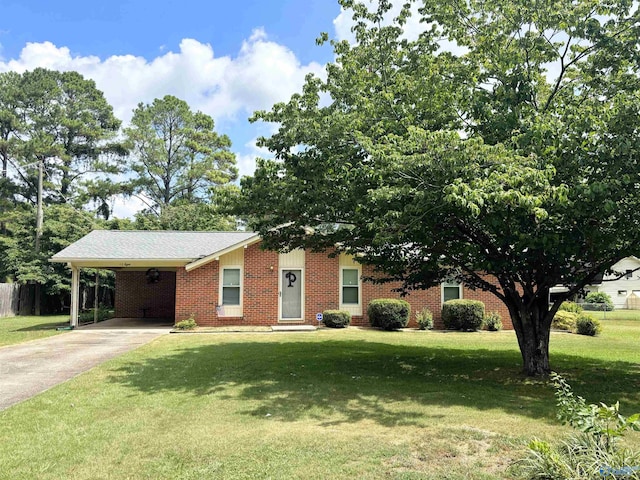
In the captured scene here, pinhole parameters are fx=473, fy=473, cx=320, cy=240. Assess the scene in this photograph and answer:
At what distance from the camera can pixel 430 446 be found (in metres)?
4.86

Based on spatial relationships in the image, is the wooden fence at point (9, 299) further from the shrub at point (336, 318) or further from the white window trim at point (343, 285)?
the white window trim at point (343, 285)

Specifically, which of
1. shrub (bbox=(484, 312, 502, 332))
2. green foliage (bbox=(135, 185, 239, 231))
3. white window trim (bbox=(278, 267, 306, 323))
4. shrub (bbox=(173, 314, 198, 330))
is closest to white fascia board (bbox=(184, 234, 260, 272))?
white window trim (bbox=(278, 267, 306, 323))

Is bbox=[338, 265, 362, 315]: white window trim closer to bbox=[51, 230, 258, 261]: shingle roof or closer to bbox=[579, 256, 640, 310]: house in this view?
bbox=[51, 230, 258, 261]: shingle roof

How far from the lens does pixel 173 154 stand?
4188 centimetres

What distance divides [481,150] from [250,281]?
42.0 ft

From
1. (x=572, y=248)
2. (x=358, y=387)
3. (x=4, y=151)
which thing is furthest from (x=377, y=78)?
(x=4, y=151)

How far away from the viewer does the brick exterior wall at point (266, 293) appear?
17469 millimetres

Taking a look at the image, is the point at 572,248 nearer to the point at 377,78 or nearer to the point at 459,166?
the point at 459,166

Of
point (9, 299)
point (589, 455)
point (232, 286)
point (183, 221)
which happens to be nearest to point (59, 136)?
point (183, 221)

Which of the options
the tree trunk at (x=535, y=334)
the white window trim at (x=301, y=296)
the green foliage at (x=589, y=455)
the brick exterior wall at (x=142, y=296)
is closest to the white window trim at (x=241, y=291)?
the white window trim at (x=301, y=296)

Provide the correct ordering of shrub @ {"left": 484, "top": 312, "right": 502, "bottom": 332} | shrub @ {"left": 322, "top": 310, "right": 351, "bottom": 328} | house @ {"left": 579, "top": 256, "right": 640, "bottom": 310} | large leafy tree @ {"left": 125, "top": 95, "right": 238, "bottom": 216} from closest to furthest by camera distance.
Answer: shrub @ {"left": 322, "top": 310, "right": 351, "bottom": 328}
shrub @ {"left": 484, "top": 312, "right": 502, "bottom": 332}
house @ {"left": 579, "top": 256, "right": 640, "bottom": 310}
large leafy tree @ {"left": 125, "top": 95, "right": 238, "bottom": 216}

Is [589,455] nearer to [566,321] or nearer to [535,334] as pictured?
[535,334]

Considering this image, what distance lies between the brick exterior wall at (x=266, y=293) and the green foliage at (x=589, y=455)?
552 inches

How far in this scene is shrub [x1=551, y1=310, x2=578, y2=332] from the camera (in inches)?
714
